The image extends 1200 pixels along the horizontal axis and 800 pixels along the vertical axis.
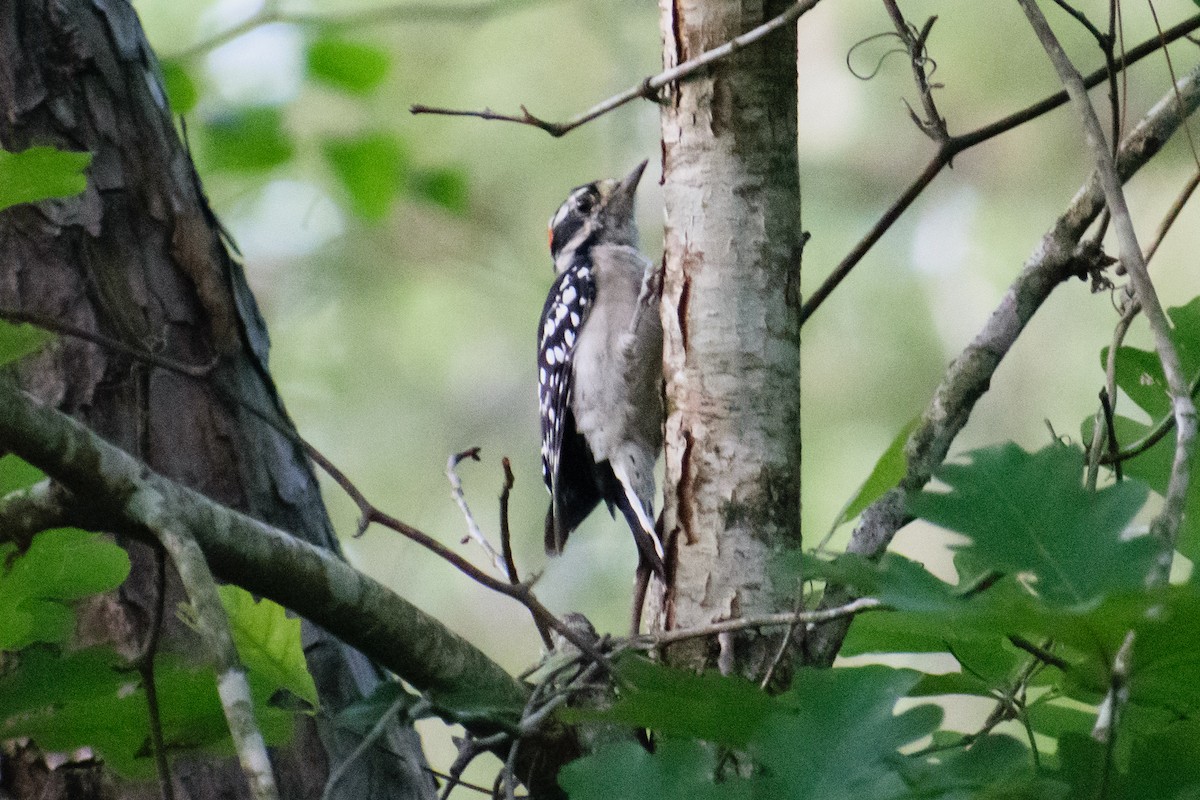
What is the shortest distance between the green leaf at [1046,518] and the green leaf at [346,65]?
3.17 meters

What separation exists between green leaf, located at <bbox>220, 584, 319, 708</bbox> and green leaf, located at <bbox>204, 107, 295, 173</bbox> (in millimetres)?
2774

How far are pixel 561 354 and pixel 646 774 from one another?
2.58 metres

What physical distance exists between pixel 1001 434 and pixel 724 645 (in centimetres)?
393

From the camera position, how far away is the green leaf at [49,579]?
1050mm

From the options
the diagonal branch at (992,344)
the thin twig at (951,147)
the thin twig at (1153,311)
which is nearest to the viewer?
the thin twig at (1153,311)

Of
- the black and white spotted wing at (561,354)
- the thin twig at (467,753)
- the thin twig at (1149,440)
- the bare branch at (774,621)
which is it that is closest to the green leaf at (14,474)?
the thin twig at (467,753)

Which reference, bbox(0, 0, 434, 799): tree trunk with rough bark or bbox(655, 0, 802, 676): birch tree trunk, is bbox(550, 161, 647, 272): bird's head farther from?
bbox(655, 0, 802, 676): birch tree trunk

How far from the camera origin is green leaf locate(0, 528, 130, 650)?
3.44 feet

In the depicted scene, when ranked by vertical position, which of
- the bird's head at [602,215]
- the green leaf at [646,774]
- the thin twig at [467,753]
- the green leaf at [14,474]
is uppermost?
the bird's head at [602,215]

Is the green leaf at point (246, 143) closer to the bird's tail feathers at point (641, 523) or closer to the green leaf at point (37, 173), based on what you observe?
the bird's tail feathers at point (641, 523)

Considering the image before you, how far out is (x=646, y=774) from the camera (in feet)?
2.70

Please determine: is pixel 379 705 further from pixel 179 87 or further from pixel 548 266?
pixel 548 266

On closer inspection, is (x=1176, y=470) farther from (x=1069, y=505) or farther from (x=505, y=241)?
(x=505, y=241)

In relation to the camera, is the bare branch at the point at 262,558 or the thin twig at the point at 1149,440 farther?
the thin twig at the point at 1149,440
